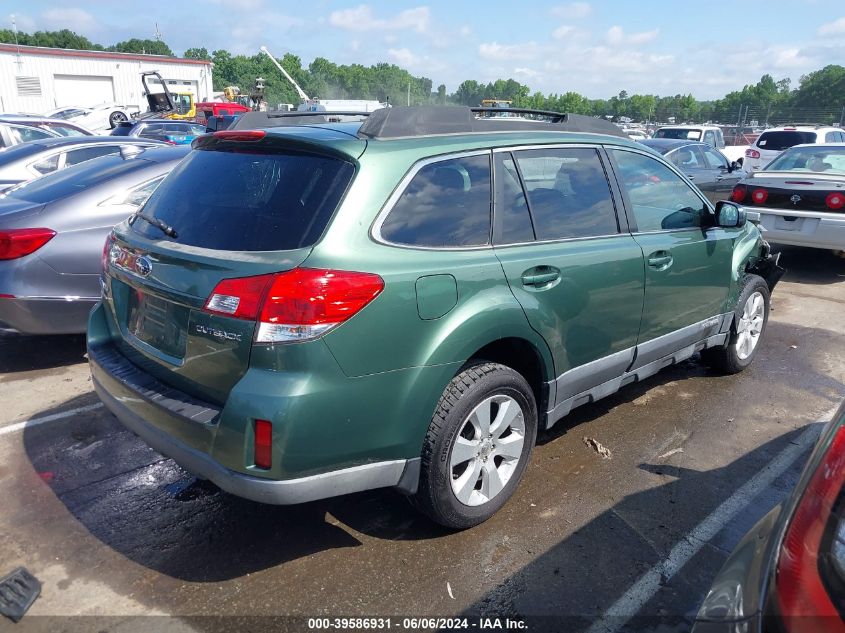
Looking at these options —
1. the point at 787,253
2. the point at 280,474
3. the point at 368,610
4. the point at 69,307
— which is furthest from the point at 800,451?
the point at 787,253

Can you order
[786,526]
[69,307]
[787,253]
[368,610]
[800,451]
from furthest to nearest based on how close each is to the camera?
1. [787,253]
2. [69,307]
3. [800,451]
4. [368,610]
5. [786,526]

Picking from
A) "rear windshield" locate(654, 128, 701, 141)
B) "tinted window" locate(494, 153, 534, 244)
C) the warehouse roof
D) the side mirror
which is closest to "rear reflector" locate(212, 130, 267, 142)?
"tinted window" locate(494, 153, 534, 244)

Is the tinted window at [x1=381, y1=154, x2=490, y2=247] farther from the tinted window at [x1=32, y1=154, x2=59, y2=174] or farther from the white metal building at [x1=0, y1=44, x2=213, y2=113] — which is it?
the white metal building at [x1=0, y1=44, x2=213, y2=113]

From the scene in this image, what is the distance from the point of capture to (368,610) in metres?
2.59

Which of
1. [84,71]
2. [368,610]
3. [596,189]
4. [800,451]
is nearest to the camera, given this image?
[368,610]

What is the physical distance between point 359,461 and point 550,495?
1308mm

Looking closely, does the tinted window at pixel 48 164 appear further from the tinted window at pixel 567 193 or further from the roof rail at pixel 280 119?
the tinted window at pixel 567 193

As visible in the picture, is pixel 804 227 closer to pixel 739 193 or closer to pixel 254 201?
pixel 739 193

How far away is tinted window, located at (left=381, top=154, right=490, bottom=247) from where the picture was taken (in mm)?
2727

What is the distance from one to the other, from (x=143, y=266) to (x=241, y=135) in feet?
2.47

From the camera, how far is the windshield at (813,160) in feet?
28.7

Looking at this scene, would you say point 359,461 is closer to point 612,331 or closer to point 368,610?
point 368,610

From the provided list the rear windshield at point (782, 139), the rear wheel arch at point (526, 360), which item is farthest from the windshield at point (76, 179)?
the rear windshield at point (782, 139)

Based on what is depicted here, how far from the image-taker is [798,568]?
1401 mm
